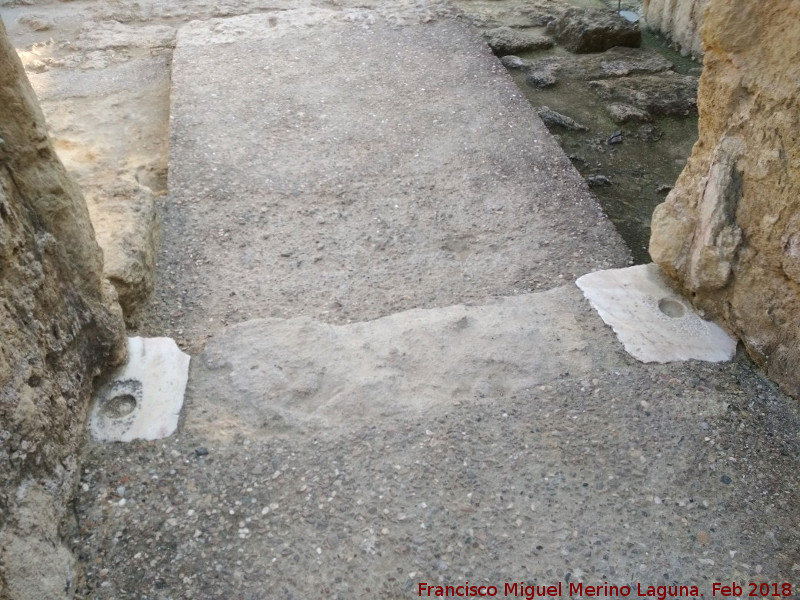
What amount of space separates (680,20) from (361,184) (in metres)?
3.09

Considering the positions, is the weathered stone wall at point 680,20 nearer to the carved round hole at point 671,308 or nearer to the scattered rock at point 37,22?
the carved round hole at point 671,308

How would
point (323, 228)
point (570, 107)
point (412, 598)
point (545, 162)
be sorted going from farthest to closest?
point (570, 107), point (545, 162), point (323, 228), point (412, 598)

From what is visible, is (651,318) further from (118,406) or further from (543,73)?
(543,73)

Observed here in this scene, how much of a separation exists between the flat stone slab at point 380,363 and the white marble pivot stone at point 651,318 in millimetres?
70

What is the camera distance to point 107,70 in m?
4.59

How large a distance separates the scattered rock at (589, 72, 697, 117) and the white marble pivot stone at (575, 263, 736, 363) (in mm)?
2046

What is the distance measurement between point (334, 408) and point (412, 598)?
2.02 feet

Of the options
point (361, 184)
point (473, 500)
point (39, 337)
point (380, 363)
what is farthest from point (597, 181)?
point (39, 337)

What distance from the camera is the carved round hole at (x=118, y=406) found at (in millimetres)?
2088

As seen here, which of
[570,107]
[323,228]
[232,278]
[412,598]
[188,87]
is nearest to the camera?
[412,598]

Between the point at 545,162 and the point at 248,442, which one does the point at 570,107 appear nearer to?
the point at 545,162

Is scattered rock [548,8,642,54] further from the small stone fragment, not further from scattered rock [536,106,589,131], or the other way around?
scattered rock [536,106,589,131]

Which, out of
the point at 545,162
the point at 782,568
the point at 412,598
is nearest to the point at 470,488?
the point at 412,598

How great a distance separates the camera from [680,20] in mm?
5012
